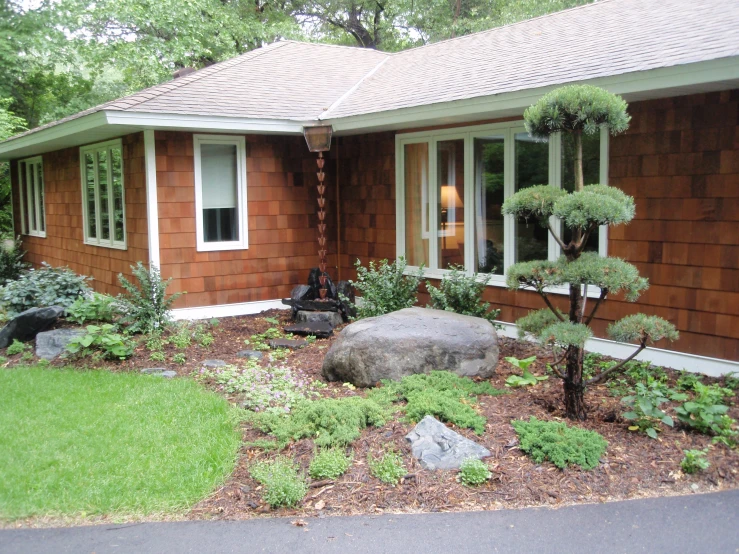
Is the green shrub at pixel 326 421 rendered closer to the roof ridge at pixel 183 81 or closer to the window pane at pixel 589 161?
the window pane at pixel 589 161

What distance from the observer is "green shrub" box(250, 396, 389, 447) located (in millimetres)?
4738

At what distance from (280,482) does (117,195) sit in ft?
24.4

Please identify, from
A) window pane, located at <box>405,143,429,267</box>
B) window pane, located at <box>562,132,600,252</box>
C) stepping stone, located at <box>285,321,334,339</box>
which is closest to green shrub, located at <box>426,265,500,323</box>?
window pane, located at <box>405,143,429,267</box>

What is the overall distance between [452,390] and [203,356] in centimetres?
314

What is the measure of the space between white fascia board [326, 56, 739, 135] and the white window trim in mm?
1330

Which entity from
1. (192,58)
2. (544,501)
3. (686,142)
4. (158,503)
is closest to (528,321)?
(544,501)

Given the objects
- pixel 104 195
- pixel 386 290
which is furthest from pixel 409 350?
pixel 104 195

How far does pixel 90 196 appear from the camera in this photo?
11492 mm

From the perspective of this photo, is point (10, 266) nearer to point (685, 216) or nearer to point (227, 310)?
point (227, 310)

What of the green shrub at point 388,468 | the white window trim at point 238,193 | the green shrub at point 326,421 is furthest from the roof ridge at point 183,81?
the green shrub at point 388,468

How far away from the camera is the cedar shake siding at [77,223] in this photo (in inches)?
372

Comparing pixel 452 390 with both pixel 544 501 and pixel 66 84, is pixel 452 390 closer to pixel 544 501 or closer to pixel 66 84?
pixel 544 501

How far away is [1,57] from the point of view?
18.5m

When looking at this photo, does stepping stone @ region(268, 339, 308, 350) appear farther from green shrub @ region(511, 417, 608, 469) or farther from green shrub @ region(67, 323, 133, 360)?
green shrub @ region(511, 417, 608, 469)
